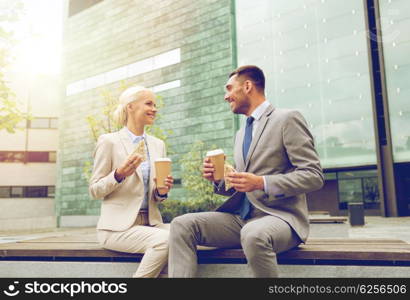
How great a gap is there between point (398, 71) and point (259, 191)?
18.6m

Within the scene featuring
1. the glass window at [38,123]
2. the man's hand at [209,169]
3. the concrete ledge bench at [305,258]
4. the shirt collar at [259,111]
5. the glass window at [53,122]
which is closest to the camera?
the concrete ledge bench at [305,258]

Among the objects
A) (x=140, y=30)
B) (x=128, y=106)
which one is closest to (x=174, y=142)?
(x=140, y=30)

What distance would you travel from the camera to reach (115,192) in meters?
3.42

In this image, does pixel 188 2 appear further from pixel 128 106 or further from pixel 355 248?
pixel 355 248

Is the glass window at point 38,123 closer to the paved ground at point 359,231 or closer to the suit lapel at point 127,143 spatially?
the paved ground at point 359,231

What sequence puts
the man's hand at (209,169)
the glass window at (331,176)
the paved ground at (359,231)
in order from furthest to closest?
the glass window at (331,176)
the paved ground at (359,231)
the man's hand at (209,169)

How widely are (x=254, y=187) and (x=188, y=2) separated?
66.2 feet

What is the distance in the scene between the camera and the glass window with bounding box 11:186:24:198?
32.5m

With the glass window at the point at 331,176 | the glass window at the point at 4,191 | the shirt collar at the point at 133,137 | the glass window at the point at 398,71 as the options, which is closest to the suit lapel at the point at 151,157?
the shirt collar at the point at 133,137

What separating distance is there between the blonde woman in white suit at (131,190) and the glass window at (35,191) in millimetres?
32222

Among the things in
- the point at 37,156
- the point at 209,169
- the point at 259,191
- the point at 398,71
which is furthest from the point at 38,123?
the point at 259,191

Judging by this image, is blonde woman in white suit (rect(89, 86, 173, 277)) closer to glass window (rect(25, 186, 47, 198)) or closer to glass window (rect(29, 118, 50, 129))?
glass window (rect(25, 186, 47, 198))

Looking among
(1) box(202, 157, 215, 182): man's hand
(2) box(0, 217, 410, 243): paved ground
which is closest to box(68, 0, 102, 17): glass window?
(2) box(0, 217, 410, 243): paved ground

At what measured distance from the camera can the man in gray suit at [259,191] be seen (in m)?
2.63
